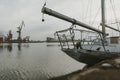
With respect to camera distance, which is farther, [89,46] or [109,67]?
[89,46]

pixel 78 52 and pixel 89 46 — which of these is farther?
pixel 89 46

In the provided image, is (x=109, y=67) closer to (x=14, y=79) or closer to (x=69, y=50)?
(x=69, y=50)

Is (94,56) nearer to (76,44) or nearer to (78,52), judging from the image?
(78,52)

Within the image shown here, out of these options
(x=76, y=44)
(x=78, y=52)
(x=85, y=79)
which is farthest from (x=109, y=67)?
(x=76, y=44)

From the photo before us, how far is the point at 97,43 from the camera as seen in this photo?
63.4 feet

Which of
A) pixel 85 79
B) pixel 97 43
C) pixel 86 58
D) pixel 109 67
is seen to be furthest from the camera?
pixel 97 43

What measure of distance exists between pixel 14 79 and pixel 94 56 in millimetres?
7539

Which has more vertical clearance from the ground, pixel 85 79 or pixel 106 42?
pixel 106 42

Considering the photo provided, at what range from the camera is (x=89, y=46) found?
1919 cm

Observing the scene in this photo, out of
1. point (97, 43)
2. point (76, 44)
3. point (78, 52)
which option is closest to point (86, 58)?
point (78, 52)

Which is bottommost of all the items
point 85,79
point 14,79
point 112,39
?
point 14,79

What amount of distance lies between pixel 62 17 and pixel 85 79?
16.2 ft

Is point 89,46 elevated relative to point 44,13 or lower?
lower

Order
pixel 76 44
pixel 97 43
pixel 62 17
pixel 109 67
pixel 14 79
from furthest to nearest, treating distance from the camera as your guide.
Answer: pixel 97 43 < pixel 76 44 < pixel 14 79 < pixel 62 17 < pixel 109 67
